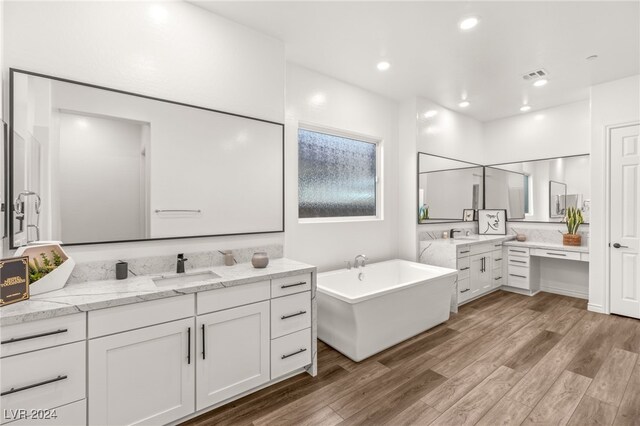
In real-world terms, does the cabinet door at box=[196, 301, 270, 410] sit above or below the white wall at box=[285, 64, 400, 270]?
below

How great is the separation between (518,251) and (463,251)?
1.29 metres

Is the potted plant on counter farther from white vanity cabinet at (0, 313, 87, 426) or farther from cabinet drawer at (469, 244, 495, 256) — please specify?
white vanity cabinet at (0, 313, 87, 426)

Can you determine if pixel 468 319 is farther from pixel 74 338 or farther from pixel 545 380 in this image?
pixel 74 338

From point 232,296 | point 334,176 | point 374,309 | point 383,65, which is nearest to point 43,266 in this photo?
point 232,296

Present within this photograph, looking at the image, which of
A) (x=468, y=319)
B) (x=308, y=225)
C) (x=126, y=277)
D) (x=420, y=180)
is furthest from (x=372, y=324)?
(x=420, y=180)

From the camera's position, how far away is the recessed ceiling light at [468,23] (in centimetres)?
248

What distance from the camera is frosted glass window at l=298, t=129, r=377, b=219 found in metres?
3.46

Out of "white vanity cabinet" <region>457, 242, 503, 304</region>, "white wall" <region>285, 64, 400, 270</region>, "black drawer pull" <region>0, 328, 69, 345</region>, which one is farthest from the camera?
"white vanity cabinet" <region>457, 242, 503, 304</region>

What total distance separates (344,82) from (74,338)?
11.5 feet

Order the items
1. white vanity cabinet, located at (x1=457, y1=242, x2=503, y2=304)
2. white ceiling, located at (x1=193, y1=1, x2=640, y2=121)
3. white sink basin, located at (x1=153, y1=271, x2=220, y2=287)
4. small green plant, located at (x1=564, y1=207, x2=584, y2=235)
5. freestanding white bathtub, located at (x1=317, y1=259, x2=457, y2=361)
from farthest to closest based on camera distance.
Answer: small green plant, located at (x1=564, y1=207, x2=584, y2=235)
white vanity cabinet, located at (x1=457, y1=242, x2=503, y2=304)
freestanding white bathtub, located at (x1=317, y1=259, x2=457, y2=361)
white ceiling, located at (x1=193, y1=1, x2=640, y2=121)
white sink basin, located at (x1=153, y1=271, x2=220, y2=287)

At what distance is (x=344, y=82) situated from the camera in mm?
3703

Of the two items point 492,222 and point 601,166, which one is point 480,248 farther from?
point 601,166

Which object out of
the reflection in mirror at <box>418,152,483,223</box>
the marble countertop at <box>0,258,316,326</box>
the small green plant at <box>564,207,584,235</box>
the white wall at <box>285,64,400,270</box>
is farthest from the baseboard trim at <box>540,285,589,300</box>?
the marble countertop at <box>0,258,316,326</box>

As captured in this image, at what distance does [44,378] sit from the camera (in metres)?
1.43
